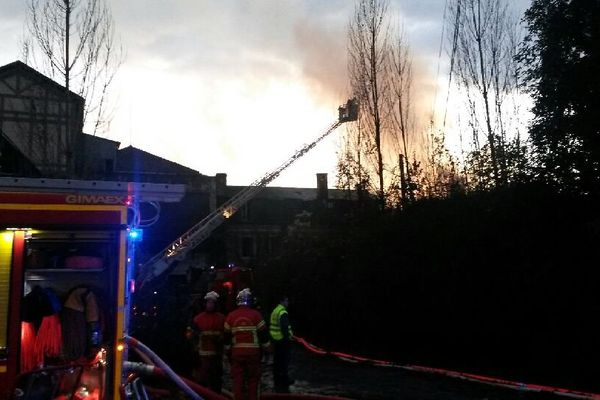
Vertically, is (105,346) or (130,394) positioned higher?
(105,346)

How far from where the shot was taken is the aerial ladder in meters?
18.6

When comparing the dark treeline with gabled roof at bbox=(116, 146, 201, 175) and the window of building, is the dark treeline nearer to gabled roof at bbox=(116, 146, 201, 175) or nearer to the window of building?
the window of building

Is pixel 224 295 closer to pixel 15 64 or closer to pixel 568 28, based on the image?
pixel 568 28

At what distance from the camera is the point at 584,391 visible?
32.6 ft

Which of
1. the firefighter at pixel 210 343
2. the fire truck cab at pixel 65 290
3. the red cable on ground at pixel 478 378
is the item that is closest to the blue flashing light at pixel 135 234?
the fire truck cab at pixel 65 290

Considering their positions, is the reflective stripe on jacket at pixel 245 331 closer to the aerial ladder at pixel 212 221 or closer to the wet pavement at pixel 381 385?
the wet pavement at pixel 381 385

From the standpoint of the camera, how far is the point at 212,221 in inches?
967

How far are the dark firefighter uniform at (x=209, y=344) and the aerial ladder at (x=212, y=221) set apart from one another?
4.82m

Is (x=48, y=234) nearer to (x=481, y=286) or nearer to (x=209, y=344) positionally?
(x=209, y=344)

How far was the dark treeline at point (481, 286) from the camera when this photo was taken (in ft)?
37.2

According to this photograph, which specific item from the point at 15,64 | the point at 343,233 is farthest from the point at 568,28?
the point at 15,64

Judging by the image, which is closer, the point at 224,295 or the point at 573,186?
the point at 573,186

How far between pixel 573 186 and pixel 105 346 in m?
10.00

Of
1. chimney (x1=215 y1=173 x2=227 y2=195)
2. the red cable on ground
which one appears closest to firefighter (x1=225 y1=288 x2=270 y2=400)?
the red cable on ground
